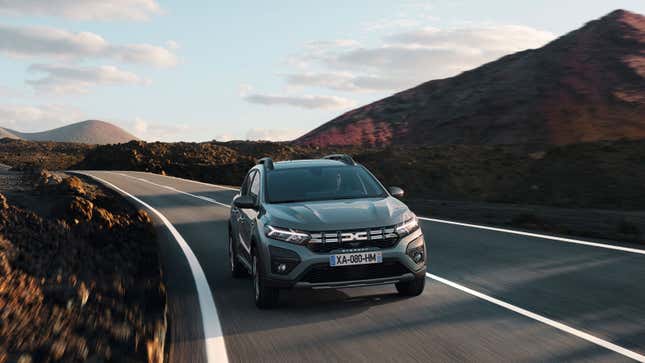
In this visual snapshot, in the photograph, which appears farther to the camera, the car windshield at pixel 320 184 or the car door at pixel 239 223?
the car door at pixel 239 223

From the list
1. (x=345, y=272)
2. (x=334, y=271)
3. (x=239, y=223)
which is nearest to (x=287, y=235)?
(x=334, y=271)

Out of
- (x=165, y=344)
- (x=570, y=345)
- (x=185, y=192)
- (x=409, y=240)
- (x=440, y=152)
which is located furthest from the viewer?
(x=440, y=152)

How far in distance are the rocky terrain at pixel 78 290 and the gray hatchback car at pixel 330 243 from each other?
1312mm

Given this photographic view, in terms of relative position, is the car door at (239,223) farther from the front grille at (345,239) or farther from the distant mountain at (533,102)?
the distant mountain at (533,102)

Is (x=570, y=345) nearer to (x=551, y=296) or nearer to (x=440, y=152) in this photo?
(x=551, y=296)

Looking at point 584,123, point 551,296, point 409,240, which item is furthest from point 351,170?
point 584,123

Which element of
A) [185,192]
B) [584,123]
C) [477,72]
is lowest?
[185,192]

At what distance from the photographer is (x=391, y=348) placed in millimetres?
6172

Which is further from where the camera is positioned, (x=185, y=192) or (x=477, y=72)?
(x=477, y=72)

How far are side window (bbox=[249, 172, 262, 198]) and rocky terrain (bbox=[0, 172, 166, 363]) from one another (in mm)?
1751

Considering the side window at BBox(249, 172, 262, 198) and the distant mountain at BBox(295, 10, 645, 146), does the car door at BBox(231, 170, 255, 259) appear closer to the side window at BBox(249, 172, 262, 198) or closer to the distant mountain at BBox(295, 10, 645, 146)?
the side window at BBox(249, 172, 262, 198)

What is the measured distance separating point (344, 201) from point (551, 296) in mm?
2609

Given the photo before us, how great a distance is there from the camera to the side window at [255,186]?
938 cm

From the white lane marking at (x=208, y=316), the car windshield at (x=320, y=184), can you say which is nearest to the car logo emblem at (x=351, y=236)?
A: the car windshield at (x=320, y=184)
